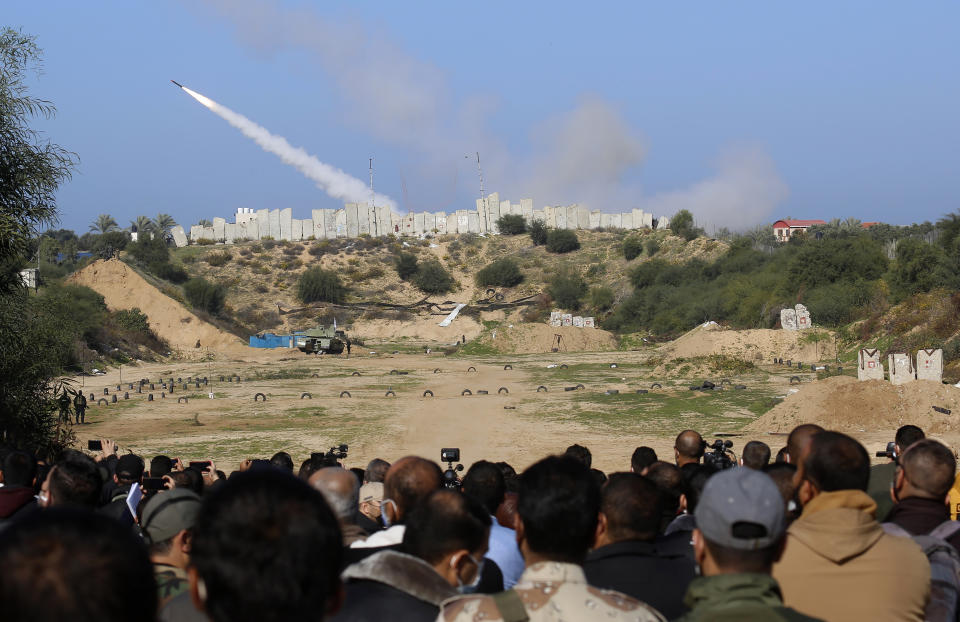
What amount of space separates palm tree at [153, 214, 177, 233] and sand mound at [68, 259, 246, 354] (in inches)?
1871

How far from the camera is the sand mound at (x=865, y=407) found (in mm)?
20297

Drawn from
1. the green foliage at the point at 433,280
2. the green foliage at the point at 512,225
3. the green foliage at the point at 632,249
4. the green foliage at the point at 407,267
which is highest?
the green foliage at the point at 512,225

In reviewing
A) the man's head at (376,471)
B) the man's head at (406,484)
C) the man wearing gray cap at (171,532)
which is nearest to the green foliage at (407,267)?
the man's head at (376,471)

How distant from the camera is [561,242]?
9981 cm

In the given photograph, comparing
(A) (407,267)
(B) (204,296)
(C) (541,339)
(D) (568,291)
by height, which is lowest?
(C) (541,339)

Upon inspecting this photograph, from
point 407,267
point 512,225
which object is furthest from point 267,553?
point 512,225

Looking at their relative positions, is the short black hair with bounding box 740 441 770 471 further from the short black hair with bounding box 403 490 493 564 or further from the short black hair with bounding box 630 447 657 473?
the short black hair with bounding box 403 490 493 564

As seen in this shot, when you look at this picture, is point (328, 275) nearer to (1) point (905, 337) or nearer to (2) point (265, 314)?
(2) point (265, 314)

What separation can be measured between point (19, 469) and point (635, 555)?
4.65 m

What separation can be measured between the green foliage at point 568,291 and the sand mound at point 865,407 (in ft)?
187

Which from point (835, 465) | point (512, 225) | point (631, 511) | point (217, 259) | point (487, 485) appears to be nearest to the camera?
point (835, 465)

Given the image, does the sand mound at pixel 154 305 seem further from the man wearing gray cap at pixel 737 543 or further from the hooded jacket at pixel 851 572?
the man wearing gray cap at pixel 737 543

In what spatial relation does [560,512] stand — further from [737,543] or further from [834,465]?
[834,465]

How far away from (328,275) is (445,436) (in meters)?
64.0
